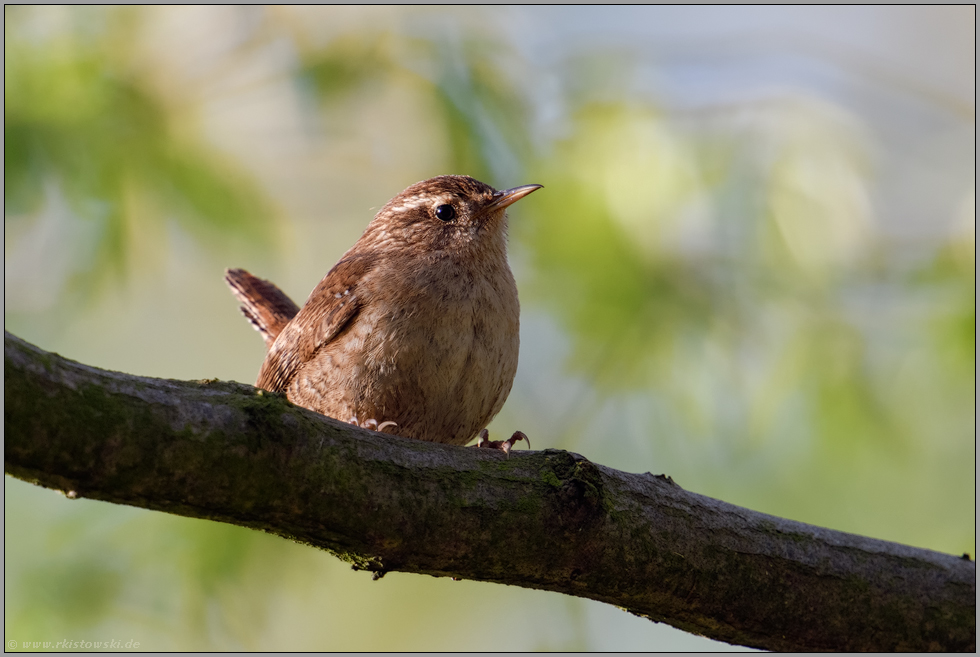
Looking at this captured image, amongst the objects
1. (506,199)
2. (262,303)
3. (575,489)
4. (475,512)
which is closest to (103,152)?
(262,303)


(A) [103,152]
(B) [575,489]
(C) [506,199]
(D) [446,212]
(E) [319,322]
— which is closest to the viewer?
(B) [575,489]

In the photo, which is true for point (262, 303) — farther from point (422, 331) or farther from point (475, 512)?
point (475, 512)

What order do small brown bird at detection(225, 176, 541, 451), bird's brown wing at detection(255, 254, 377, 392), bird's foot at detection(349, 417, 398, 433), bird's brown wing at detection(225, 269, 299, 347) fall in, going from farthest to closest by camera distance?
bird's brown wing at detection(225, 269, 299, 347) → bird's brown wing at detection(255, 254, 377, 392) → small brown bird at detection(225, 176, 541, 451) → bird's foot at detection(349, 417, 398, 433)

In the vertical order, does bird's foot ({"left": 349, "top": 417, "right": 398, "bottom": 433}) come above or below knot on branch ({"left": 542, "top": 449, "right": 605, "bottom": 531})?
above

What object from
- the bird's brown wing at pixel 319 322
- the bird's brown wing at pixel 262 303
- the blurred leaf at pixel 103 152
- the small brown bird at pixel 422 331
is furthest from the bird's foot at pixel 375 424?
the bird's brown wing at pixel 262 303

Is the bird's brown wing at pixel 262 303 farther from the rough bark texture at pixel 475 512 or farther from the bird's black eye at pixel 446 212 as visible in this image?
the rough bark texture at pixel 475 512

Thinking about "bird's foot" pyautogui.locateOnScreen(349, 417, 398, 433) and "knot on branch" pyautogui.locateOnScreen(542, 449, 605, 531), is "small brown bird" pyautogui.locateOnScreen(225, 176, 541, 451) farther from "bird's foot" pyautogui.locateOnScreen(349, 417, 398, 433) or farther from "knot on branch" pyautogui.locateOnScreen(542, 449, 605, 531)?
"knot on branch" pyautogui.locateOnScreen(542, 449, 605, 531)

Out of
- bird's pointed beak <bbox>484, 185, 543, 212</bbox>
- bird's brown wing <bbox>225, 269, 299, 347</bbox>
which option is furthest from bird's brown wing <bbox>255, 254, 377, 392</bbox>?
bird's brown wing <bbox>225, 269, 299, 347</bbox>
